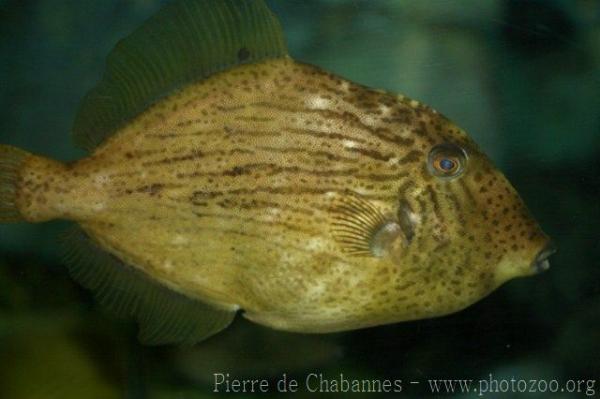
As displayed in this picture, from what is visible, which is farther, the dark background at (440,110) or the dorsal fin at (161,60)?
the dark background at (440,110)

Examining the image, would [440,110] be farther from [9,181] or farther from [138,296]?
[9,181]

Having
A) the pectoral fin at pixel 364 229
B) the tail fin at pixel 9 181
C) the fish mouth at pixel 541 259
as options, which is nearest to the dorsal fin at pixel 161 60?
the tail fin at pixel 9 181

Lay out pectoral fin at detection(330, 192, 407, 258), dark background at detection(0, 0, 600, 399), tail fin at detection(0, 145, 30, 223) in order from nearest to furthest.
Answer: pectoral fin at detection(330, 192, 407, 258)
tail fin at detection(0, 145, 30, 223)
dark background at detection(0, 0, 600, 399)

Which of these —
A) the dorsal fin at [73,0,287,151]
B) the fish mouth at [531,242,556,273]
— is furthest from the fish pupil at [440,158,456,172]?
the dorsal fin at [73,0,287,151]

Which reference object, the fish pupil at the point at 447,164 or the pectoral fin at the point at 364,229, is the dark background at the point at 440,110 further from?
the pectoral fin at the point at 364,229

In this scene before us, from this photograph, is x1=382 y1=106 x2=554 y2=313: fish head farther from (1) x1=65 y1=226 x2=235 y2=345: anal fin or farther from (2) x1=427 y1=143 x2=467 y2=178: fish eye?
(1) x1=65 y1=226 x2=235 y2=345: anal fin
